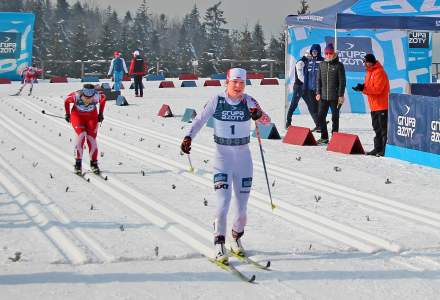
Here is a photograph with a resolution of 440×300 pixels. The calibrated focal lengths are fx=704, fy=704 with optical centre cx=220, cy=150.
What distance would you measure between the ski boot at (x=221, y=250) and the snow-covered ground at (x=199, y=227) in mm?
153

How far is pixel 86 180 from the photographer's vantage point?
10.5 m

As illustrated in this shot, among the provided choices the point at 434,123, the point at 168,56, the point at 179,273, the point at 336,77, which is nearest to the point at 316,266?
the point at 179,273

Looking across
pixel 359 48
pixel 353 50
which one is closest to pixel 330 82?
pixel 353 50

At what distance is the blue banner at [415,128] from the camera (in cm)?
1166

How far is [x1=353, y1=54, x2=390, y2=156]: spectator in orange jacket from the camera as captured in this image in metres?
12.9

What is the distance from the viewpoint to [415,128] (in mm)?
12133

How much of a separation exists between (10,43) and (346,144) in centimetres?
2765

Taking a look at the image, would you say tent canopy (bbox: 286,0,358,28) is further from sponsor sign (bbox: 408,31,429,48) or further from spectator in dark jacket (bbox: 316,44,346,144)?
sponsor sign (bbox: 408,31,429,48)

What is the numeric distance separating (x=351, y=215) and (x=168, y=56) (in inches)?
2508

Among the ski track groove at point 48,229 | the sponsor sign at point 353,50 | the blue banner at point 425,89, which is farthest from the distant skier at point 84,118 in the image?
the sponsor sign at point 353,50

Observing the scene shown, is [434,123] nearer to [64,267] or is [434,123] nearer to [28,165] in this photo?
[28,165]

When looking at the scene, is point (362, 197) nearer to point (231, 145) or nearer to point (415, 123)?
point (415, 123)

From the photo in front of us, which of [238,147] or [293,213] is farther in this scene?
[293,213]

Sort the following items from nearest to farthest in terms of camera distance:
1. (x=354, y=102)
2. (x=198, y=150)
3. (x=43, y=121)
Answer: (x=198, y=150) < (x=43, y=121) < (x=354, y=102)
